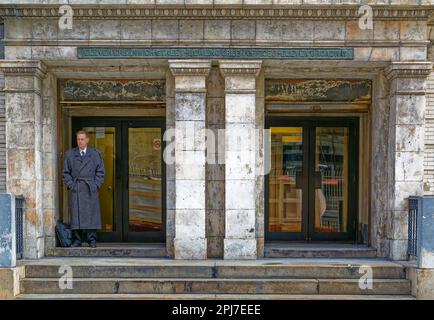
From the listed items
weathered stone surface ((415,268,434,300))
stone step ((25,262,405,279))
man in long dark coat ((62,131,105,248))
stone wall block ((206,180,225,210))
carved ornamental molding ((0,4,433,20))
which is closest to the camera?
weathered stone surface ((415,268,434,300))

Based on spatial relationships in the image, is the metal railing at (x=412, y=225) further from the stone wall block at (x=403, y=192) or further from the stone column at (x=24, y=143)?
the stone column at (x=24, y=143)

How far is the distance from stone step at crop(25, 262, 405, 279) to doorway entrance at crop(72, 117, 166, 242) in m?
2.01

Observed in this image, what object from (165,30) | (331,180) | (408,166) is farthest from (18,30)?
(408,166)

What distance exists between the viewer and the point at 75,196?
828cm

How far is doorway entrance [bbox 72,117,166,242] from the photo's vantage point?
9250 millimetres

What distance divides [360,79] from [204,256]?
4409 mm

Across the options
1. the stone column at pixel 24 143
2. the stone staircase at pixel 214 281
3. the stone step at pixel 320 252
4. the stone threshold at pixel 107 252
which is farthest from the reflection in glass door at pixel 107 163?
the stone step at pixel 320 252

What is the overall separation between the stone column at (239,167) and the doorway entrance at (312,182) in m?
1.51

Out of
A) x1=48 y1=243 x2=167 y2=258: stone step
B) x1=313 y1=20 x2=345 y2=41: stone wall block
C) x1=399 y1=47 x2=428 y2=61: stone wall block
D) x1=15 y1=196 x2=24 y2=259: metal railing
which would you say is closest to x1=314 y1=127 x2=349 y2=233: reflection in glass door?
x1=399 y1=47 x2=428 y2=61: stone wall block

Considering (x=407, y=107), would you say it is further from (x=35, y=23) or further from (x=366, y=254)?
(x=35, y=23)

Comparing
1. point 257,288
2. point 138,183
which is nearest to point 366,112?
point 257,288

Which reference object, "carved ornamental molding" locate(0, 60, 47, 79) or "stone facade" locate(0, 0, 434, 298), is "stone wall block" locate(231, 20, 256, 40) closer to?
"stone facade" locate(0, 0, 434, 298)

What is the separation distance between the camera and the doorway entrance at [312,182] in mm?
9258

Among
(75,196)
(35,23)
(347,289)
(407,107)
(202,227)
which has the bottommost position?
(347,289)
